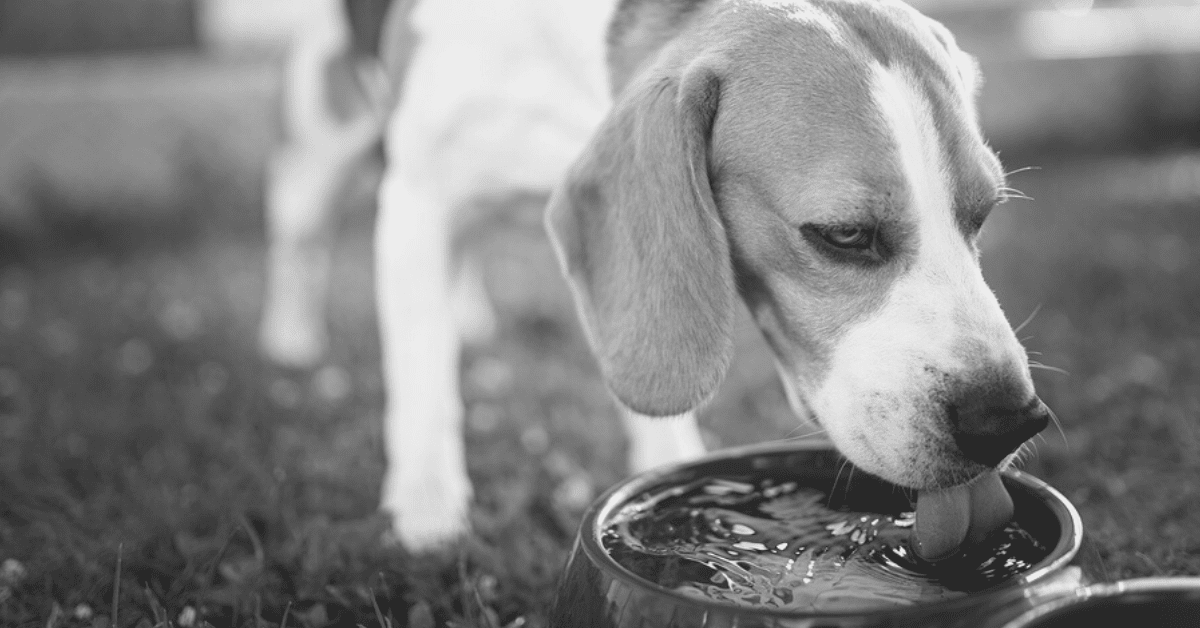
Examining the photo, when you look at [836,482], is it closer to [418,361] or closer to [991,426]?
[991,426]

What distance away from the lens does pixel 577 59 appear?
308 cm

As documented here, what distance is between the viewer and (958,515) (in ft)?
6.72

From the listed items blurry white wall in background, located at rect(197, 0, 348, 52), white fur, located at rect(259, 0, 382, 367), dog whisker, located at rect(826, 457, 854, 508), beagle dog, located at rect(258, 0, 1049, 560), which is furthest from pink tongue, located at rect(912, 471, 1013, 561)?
blurry white wall in background, located at rect(197, 0, 348, 52)

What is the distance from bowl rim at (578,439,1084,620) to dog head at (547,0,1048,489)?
121 mm

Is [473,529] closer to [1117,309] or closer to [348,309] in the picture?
[348,309]

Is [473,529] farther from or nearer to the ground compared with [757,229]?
nearer to the ground

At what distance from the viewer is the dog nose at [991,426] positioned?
2066 millimetres

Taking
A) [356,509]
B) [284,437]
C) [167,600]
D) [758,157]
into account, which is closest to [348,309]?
[284,437]

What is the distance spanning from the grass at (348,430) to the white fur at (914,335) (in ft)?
1.36

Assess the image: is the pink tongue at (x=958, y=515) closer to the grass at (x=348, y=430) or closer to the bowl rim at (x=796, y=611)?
the bowl rim at (x=796, y=611)

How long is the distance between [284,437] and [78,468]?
577 mm

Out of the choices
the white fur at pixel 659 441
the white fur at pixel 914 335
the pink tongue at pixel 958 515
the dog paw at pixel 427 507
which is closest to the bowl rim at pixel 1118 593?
the pink tongue at pixel 958 515

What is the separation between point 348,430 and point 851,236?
2.02 meters

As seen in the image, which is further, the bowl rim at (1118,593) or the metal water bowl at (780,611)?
the metal water bowl at (780,611)
